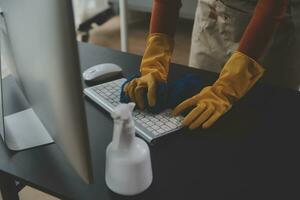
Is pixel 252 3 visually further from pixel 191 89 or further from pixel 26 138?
pixel 26 138

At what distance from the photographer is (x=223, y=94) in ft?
3.14

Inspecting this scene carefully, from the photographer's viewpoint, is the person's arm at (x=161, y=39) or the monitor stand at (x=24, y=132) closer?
the monitor stand at (x=24, y=132)

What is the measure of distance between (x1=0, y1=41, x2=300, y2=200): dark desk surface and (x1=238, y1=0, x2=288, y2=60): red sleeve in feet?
0.55

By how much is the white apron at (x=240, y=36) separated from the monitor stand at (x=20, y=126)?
0.75 m

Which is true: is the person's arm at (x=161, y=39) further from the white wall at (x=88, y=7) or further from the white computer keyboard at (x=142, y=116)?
the white wall at (x=88, y=7)

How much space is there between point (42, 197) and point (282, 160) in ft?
3.91

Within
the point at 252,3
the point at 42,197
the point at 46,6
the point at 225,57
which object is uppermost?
the point at 46,6

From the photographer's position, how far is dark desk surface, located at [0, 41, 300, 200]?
674 mm

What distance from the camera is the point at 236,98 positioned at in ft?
3.20

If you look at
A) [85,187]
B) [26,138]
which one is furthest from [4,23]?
[85,187]

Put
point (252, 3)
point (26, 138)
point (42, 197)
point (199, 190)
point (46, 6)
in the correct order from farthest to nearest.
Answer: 1. point (42, 197)
2. point (252, 3)
3. point (26, 138)
4. point (199, 190)
5. point (46, 6)

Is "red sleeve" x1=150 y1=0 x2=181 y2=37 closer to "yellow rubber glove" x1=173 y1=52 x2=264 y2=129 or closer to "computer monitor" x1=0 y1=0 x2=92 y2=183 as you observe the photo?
"yellow rubber glove" x1=173 y1=52 x2=264 y2=129

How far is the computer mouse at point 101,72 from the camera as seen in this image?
108 cm

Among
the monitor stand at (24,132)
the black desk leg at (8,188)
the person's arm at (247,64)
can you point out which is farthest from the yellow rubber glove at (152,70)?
the black desk leg at (8,188)
